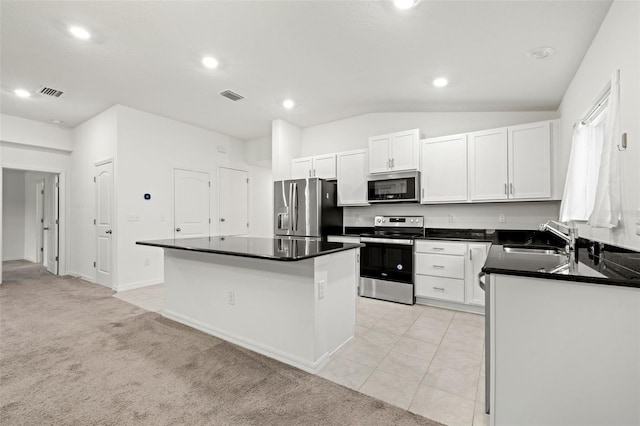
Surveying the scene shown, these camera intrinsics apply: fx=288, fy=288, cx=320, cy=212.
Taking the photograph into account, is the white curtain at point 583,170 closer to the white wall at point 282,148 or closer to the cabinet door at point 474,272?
the cabinet door at point 474,272

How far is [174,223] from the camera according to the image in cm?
505

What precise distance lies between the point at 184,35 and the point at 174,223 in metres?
3.31

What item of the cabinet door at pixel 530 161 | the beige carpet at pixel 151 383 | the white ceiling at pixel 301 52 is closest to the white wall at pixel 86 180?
the white ceiling at pixel 301 52

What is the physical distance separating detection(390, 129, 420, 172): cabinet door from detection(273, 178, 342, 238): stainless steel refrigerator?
42.6 inches

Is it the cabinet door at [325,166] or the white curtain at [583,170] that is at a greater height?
the cabinet door at [325,166]

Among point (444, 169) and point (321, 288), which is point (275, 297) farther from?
point (444, 169)

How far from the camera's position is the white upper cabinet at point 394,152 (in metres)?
3.95

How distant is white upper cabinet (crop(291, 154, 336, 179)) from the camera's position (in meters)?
4.67

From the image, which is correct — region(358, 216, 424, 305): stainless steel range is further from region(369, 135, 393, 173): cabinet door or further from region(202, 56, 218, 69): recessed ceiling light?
region(202, 56, 218, 69): recessed ceiling light

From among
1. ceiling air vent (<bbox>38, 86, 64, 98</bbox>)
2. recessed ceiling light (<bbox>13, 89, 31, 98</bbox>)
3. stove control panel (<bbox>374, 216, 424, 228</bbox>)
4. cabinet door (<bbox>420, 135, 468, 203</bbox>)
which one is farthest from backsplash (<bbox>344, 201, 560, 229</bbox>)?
recessed ceiling light (<bbox>13, 89, 31, 98</bbox>)

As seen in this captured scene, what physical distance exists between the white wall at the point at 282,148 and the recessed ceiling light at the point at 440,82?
2.57 m

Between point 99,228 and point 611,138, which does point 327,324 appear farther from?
point 99,228

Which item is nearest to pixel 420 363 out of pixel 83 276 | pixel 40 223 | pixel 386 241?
pixel 386 241

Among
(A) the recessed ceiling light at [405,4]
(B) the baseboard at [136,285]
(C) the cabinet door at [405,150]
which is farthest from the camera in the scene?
(B) the baseboard at [136,285]
